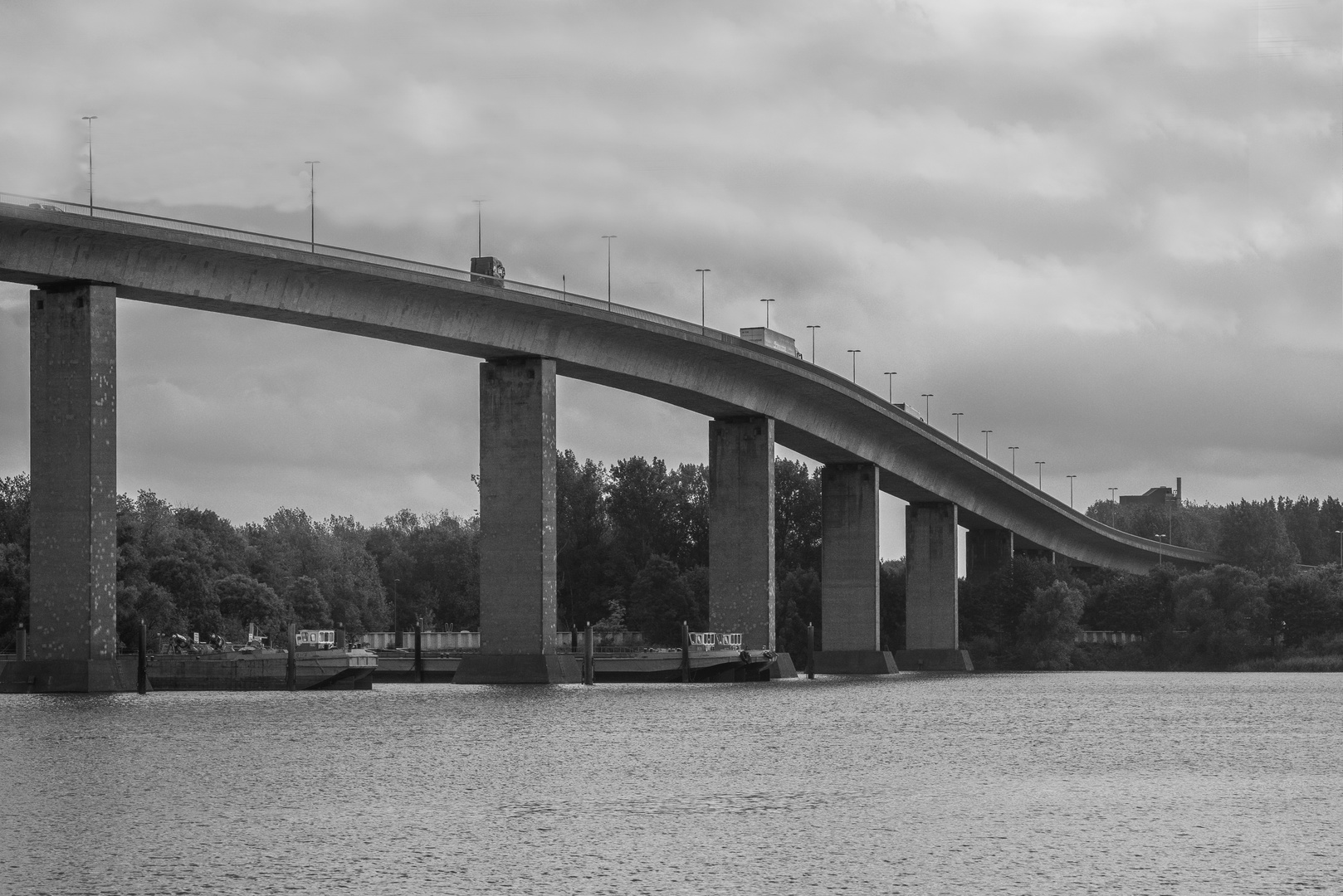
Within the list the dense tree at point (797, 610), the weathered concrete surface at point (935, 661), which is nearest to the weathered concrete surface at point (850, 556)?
the weathered concrete surface at point (935, 661)

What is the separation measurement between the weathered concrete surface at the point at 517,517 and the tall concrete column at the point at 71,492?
57.6 ft

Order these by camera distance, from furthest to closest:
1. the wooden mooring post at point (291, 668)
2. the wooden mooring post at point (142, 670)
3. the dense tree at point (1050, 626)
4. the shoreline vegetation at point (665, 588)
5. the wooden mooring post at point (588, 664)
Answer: the dense tree at point (1050, 626), the shoreline vegetation at point (665, 588), the wooden mooring post at point (588, 664), the wooden mooring post at point (291, 668), the wooden mooring post at point (142, 670)

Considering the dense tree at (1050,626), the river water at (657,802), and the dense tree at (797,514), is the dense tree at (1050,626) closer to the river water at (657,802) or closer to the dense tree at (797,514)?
the dense tree at (797,514)

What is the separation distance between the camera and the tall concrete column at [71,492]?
57.7 metres

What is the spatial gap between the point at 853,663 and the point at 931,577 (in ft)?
66.0

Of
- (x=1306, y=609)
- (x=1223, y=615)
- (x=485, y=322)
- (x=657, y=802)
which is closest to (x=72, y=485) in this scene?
(x=485, y=322)

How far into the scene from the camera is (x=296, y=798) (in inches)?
1136

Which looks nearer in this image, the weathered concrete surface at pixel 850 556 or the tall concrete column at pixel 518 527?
the tall concrete column at pixel 518 527

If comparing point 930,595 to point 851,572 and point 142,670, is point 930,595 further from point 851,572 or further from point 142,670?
point 142,670

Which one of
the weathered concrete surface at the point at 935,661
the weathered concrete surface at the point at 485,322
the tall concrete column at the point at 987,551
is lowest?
the weathered concrete surface at the point at 935,661

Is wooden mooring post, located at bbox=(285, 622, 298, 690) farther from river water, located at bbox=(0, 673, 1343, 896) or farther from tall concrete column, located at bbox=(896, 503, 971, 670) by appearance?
tall concrete column, located at bbox=(896, 503, 971, 670)

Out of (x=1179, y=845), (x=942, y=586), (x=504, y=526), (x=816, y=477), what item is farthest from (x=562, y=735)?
(x=816, y=477)

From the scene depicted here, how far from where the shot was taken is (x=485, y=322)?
71250mm

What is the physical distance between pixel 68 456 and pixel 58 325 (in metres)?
4.14
